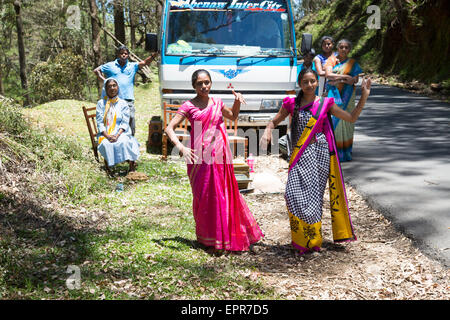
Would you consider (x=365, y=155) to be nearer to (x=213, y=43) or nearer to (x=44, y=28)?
(x=213, y=43)

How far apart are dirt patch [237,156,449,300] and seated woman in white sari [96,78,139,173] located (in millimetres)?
2850

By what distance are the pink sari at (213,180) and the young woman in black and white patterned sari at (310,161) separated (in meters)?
0.47

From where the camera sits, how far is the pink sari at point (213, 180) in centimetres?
474

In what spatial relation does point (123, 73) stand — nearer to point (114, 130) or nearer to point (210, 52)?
point (114, 130)

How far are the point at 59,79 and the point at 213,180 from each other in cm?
1687

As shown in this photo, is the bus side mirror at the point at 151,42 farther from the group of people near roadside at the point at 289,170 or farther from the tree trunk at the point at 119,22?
the tree trunk at the point at 119,22

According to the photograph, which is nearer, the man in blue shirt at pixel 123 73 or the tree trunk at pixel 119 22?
the man in blue shirt at pixel 123 73

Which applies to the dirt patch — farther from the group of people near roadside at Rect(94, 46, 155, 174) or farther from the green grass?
the group of people near roadside at Rect(94, 46, 155, 174)

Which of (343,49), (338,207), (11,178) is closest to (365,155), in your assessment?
(343,49)

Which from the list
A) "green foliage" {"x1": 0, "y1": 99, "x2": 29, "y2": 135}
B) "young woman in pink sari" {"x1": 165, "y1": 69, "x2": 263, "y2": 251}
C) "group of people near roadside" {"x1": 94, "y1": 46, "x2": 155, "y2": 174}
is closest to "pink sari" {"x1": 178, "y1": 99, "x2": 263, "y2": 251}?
"young woman in pink sari" {"x1": 165, "y1": 69, "x2": 263, "y2": 251}

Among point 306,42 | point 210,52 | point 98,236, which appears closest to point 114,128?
point 210,52

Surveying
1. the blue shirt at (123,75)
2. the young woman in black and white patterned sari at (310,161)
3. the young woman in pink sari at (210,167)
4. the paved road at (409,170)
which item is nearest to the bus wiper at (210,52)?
the blue shirt at (123,75)

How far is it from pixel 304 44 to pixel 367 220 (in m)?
4.23

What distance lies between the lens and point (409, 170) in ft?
24.3
